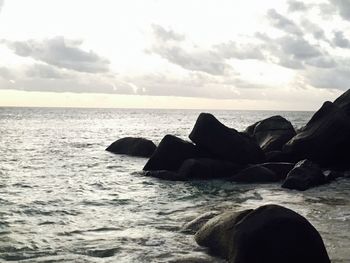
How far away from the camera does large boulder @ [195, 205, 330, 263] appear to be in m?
8.20

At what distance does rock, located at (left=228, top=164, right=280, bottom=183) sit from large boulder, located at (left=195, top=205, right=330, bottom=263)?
11680mm

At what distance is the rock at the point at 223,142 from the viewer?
74.7 feet

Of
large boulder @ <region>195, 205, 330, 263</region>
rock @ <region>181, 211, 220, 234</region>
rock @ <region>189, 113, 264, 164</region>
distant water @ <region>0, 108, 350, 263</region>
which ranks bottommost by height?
distant water @ <region>0, 108, 350, 263</region>

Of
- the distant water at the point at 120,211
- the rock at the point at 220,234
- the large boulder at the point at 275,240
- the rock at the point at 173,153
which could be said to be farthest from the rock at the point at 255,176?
the large boulder at the point at 275,240

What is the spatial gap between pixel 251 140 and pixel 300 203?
345 inches

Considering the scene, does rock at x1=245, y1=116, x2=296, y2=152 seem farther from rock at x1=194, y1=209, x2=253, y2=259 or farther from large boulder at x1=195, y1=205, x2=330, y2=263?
large boulder at x1=195, y1=205, x2=330, y2=263

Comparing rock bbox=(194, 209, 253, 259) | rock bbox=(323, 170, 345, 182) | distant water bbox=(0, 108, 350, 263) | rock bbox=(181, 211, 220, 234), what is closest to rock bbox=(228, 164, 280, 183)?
distant water bbox=(0, 108, 350, 263)

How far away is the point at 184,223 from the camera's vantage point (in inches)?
494

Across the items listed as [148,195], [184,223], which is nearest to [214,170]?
[148,195]

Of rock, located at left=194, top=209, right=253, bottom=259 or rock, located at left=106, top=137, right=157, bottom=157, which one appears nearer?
rock, located at left=194, top=209, right=253, bottom=259

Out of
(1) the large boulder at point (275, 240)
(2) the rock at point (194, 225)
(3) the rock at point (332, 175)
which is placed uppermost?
(1) the large boulder at point (275, 240)

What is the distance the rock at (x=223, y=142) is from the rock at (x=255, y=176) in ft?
6.42

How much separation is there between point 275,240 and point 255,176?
12.4m

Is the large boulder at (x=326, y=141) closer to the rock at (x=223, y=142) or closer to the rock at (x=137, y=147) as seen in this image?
the rock at (x=223, y=142)
